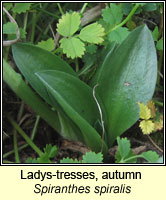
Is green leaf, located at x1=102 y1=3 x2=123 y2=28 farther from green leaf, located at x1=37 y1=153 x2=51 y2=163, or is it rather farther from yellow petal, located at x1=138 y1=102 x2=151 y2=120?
green leaf, located at x1=37 y1=153 x2=51 y2=163

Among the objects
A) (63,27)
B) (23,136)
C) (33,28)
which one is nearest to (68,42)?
(63,27)

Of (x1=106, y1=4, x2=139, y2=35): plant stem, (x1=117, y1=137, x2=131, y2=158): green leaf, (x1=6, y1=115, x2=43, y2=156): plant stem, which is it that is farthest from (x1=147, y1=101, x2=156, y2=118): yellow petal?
(x1=6, y1=115, x2=43, y2=156): plant stem

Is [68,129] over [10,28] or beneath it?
beneath

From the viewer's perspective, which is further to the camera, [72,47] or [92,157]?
[72,47]

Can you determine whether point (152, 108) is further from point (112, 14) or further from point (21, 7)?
point (21, 7)

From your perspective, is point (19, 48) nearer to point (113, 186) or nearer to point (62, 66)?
point (62, 66)

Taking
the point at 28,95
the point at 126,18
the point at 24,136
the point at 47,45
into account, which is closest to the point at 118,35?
the point at 126,18
